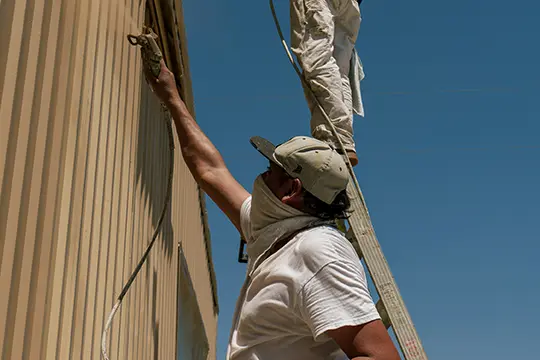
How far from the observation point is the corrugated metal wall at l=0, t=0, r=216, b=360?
191cm

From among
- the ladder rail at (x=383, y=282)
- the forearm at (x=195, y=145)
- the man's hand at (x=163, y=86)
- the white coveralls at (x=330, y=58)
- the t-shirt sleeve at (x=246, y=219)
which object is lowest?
the ladder rail at (x=383, y=282)

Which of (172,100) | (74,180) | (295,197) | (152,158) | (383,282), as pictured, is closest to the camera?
(74,180)

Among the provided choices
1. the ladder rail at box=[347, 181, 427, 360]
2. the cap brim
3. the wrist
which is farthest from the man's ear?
the ladder rail at box=[347, 181, 427, 360]

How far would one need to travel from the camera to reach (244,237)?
3064 mm

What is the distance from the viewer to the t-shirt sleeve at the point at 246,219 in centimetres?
300

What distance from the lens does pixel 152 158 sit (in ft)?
13.1

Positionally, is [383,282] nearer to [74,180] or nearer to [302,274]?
[302,274]

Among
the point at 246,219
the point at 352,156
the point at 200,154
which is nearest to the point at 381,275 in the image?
the point at 352,156

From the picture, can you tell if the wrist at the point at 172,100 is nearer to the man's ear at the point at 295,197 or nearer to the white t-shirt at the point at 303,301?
the man's ear at the point at 295,197

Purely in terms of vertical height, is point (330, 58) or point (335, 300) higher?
point (330, 58)

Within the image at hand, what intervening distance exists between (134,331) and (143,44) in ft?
4.69

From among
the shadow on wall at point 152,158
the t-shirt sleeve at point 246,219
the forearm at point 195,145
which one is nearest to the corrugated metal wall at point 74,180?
the shadow on wall at point 152,158

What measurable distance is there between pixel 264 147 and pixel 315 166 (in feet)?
1.17

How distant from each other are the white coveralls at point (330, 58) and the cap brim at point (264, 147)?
147 cm
